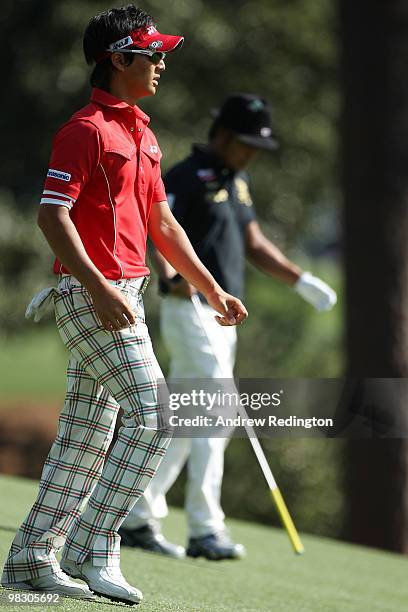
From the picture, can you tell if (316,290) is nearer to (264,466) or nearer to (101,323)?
(264,466)

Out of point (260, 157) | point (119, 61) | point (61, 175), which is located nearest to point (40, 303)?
point (61, 175)

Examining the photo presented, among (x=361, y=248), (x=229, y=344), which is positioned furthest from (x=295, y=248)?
(x=229, y=344)

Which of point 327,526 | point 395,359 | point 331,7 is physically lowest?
point 327,526

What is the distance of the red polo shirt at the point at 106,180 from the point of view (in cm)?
373

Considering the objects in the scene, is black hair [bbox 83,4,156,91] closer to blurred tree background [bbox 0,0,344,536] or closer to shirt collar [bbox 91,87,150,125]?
shirt collar [bbox 91,87,150,125]

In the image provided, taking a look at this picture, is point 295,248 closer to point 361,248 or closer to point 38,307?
point 361,248

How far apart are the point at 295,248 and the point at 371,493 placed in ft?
16.7

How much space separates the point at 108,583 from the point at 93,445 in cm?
44

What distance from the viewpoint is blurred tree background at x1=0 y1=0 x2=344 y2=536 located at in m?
13.4

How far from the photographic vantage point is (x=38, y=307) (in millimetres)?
3828

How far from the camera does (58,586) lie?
12.7ft

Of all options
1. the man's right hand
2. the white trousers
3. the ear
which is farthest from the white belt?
the white trousers

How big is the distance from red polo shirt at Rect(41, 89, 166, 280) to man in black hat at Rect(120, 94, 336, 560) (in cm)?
182

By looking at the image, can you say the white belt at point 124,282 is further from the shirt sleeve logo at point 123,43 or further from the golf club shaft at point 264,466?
the golf club shaft at point 264,466
